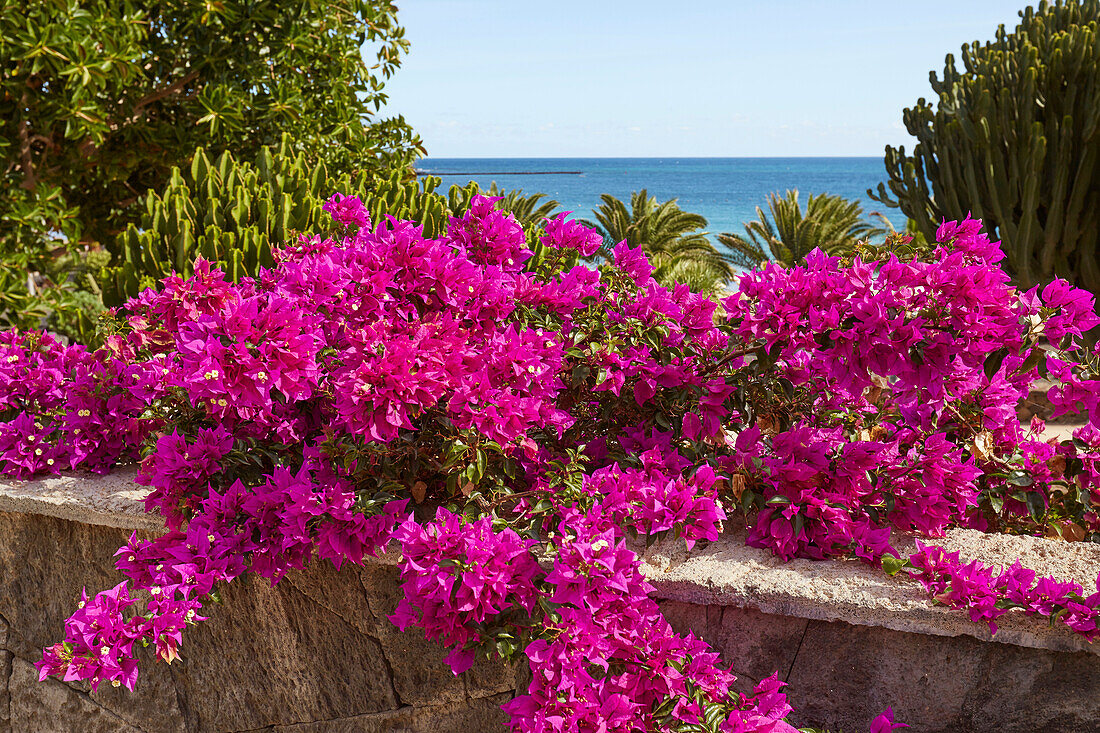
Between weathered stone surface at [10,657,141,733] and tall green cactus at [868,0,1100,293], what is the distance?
6.16 m

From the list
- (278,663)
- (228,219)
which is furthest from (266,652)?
(228,219)

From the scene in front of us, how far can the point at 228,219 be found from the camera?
12.8 feet

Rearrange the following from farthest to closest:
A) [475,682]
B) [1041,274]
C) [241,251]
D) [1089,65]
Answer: [1041,274] → [1089,65] → [241,251] → [475,682]

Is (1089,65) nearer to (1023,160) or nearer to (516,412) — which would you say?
(1023,160)

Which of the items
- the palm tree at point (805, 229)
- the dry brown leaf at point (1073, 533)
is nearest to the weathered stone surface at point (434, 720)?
the dry brown leaf at point (1073, 533)

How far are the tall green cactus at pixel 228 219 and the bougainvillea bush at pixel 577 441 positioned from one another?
1036 millimetres

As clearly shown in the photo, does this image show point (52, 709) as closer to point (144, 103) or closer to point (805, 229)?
point (144, 103)

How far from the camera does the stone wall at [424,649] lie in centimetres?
203

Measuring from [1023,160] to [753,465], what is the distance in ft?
18.4

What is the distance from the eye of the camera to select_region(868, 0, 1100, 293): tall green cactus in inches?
246

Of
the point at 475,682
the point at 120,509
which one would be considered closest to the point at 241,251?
the point at 120,509

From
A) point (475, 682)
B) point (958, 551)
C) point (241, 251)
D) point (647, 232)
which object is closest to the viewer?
point (958, 551)

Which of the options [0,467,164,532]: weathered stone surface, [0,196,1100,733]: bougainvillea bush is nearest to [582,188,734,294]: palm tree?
[0,196,1100,733]: bougainvillea bush

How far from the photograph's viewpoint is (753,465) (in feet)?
7.40
